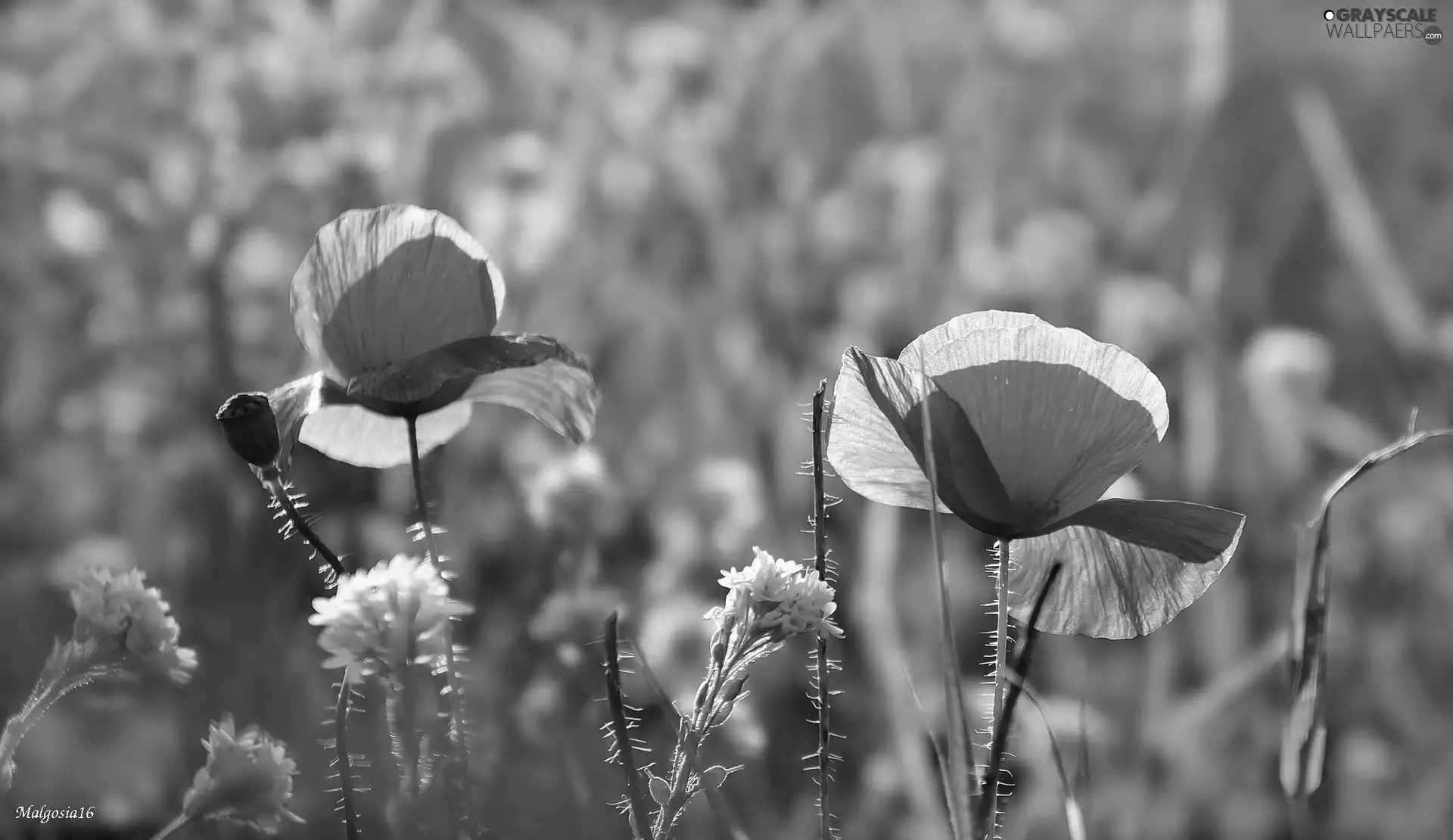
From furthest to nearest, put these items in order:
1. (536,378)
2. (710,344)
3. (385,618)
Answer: (710,344) → (536,378) → (385,618)

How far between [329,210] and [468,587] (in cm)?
46

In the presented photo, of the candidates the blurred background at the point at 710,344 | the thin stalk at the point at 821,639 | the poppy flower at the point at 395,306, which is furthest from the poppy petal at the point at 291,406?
the blurred background at the point at 710,344

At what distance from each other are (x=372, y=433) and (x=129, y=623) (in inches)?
4.0

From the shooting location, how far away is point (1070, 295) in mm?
1361

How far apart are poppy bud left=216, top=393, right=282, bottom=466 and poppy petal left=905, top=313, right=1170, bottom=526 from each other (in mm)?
138

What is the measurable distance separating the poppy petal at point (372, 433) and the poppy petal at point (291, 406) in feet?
0.11

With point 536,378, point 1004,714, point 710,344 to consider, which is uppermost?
point 710,344

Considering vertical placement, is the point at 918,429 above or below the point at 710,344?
below

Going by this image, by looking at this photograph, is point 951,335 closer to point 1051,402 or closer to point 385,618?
point 1051,402

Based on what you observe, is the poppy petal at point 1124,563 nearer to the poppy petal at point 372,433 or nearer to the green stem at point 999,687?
the green stem at point 999,687

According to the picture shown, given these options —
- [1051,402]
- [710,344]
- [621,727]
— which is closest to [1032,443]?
[1051,402]

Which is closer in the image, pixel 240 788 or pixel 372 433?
pixel 240 788

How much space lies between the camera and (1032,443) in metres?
0.29

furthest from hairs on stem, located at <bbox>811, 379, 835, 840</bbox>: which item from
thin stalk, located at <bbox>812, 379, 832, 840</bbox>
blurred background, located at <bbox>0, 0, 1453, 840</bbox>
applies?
blurred background, located at <bbox>0, 0, 1453, 840</bbox>
